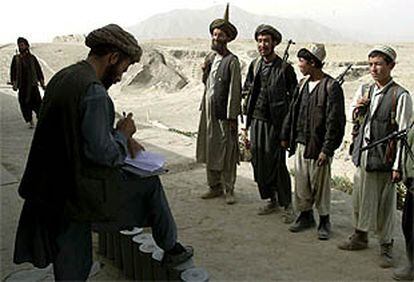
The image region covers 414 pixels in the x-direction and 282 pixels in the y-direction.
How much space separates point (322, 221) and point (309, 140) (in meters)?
0.78

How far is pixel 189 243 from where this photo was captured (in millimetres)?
4480

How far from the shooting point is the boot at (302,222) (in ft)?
15.4

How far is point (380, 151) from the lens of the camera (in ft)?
12.5

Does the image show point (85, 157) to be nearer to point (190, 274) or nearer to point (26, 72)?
point (190, 274)

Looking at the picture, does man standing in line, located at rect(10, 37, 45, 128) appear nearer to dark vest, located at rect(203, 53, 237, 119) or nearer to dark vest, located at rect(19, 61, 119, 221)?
dark vest, located at rect(203, 53, 237, 119)

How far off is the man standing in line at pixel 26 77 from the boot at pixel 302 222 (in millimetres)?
5868

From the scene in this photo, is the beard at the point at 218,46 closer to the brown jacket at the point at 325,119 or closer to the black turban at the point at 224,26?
the black turban at the point at 224,26

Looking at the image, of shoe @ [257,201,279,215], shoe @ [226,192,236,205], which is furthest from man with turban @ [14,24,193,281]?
shoe @ [226,192,236,205]

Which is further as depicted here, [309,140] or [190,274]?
[309,140]

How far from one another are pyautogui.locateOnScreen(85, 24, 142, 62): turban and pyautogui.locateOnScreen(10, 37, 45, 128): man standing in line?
6.81 metres

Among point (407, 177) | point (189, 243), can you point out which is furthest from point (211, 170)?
point (407, 177)

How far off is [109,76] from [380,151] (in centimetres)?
226

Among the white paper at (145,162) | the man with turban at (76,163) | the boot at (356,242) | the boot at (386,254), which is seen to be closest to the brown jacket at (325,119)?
the boot at (356,242)

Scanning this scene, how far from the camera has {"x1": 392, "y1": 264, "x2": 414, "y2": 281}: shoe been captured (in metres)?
3.66
